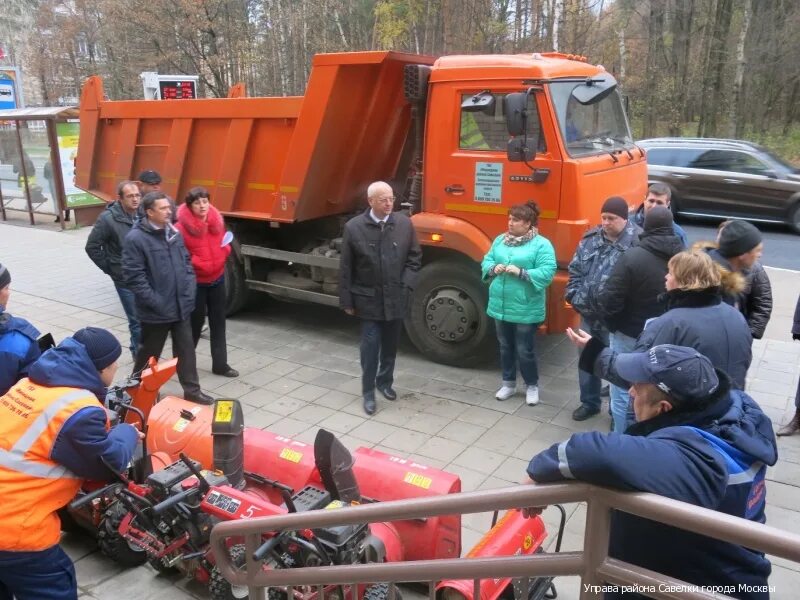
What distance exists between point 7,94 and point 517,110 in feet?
60.3

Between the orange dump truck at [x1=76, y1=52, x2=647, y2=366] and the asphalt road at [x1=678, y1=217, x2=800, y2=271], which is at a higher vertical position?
the orange dump truck at [x1=76, y1=52, x2=647, y2=366]

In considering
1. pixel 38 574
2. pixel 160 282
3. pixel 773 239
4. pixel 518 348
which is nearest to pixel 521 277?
pixel 518 348

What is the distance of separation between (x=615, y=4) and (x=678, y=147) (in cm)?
1312

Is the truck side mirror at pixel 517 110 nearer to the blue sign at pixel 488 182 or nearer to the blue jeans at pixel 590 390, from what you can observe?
the blue sign at pixel 488 182

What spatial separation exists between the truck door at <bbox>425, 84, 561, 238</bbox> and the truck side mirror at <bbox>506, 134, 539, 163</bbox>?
0.10m

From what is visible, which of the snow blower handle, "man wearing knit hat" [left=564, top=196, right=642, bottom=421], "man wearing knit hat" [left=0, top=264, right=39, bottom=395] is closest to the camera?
the snow blower handle

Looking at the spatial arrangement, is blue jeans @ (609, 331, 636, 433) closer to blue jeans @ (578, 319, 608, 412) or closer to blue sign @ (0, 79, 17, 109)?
blue jeans @ (578, 319, 608, 412)

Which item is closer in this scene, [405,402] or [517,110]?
[517,110]

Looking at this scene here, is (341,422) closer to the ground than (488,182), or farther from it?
closer to the ground

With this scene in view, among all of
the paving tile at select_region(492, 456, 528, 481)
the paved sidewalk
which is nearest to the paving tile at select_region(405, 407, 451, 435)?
the paved sidewalk

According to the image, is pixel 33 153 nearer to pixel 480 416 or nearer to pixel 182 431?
pixel 182 431

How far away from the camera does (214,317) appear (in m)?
5.91

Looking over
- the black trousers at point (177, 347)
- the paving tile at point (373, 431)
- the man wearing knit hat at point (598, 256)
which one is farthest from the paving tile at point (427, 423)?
the black trousers at point (177, 347)

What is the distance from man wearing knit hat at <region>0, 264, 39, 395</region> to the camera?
3.25 m
